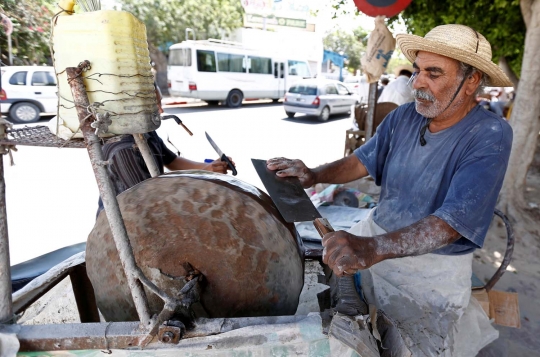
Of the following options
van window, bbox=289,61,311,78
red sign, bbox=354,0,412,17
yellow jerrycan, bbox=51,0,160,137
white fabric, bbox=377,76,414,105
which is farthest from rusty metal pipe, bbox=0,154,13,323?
van window, bbox=289,61,311,78

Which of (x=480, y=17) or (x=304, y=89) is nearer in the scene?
(x=480, y=17)

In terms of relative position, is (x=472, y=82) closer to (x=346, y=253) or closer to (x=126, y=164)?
(x=346, y=253)

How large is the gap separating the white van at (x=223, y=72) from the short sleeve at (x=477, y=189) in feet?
46.8

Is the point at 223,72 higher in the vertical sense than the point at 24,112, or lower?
higher

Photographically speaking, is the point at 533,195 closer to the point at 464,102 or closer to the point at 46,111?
the point at 464,102

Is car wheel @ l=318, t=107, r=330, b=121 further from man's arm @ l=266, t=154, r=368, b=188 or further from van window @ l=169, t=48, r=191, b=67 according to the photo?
man's arm @ l=266, t=154, r=368, b=188

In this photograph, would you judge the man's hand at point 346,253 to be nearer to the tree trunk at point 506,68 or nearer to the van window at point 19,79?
the tree trunk at point 506,68

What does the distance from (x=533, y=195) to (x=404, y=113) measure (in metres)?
4.95

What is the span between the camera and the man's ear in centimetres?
166

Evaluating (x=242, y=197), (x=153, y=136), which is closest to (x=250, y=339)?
(x=242, y=197)

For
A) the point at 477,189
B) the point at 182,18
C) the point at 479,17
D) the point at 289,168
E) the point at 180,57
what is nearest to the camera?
the point at 477,189

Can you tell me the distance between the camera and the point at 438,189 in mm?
1660

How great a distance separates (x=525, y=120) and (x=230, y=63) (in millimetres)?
13159

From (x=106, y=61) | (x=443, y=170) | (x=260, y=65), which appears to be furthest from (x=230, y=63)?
(x=106, y=61)
